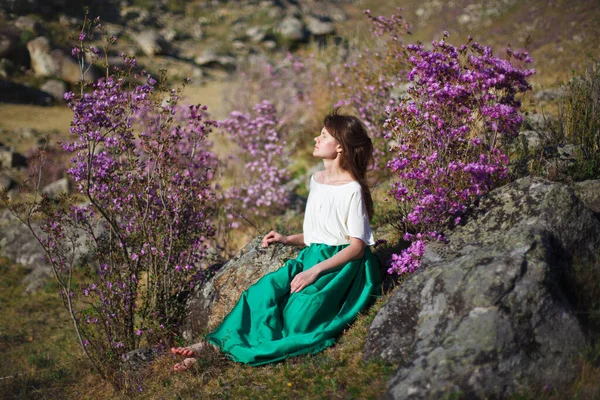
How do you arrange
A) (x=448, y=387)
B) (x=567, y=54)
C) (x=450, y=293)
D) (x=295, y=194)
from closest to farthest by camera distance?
(x=448, y=387)
(x=450, y=293)
(x=295, y=194)
(x=567, y=54)

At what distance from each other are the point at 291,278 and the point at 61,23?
2307 cm

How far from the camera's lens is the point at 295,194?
8.13m

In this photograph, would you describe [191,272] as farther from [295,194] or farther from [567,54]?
[567,54]

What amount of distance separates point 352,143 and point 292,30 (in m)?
22.6

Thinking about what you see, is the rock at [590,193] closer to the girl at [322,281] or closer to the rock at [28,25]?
the girl at [322,281]

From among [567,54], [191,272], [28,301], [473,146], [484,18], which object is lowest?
[28,301]

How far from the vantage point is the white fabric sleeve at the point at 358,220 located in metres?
3.45

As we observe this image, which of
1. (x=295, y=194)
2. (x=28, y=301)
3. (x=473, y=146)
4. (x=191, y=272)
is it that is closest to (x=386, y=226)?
(x=473, y=146)

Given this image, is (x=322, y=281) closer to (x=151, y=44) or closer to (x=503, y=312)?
(x=503, y=312)

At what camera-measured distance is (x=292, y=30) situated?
24.8m

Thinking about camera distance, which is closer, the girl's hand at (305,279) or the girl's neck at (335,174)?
the girl's hand at (305,279)

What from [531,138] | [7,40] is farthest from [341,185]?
[7,40]

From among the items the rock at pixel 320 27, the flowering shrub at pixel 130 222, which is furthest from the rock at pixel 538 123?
the rock at pixel 320 27

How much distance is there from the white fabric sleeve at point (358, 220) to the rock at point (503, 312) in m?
0.50
